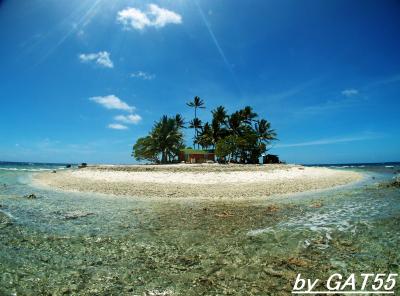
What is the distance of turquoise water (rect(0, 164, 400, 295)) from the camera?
5.35 meters

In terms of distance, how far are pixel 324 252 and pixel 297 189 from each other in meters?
14.9

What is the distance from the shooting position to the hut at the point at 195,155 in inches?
2471

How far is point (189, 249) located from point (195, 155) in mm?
55858

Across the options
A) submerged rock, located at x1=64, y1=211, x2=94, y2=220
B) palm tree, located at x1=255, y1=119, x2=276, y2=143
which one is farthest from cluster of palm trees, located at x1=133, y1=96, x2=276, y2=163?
submerged rock, located at x1=64, y1=211, x2=94, y2=220

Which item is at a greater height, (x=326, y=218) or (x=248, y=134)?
(x=248, y=134)

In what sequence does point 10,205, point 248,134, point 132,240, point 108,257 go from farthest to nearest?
1. point 248,134
2. point 10,205
3. point 132,240
4. point 108,257

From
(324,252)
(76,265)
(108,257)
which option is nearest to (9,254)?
(76,265)

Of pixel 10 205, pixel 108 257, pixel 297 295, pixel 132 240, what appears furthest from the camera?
pixel 10 205

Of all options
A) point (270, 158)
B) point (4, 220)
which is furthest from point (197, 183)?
point (270, 158)

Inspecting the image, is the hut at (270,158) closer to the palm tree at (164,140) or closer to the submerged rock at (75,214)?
the palm tree at (164,140)

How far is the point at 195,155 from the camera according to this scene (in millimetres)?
63156

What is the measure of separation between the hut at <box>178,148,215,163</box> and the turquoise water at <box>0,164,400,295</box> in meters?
49.9

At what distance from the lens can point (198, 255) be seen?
6859 millimetres

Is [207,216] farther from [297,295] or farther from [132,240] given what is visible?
[297,295]
